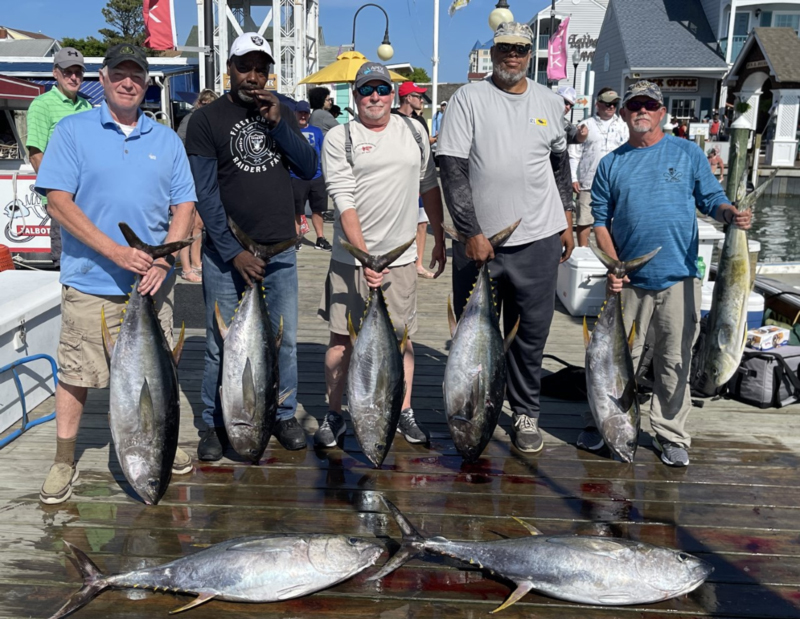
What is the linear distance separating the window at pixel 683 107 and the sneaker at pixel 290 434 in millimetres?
29499

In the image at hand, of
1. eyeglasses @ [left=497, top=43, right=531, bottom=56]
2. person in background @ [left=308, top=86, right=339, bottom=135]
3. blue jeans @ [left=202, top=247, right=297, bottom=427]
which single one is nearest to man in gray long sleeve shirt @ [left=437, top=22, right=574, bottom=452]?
eyeglasses @ [left=497, top=43, right=531, bottom=56]

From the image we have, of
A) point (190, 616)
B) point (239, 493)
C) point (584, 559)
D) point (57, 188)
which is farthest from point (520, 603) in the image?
point (57, 188)

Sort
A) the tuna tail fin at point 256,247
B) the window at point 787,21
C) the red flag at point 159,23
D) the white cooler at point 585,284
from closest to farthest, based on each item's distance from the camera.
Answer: the tuna tail fin at point 256,247 → the white cooler at point 585,284 → the red flag at point 159,23 → the window at point 787,21

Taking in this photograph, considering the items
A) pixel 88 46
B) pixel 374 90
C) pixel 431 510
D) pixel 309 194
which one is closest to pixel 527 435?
pixel 431 510

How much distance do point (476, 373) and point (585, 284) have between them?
3.48 metres

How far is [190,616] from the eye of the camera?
97.0 inches

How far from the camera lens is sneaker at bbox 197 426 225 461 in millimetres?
3592

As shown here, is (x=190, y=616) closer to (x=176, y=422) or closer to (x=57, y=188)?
(x=176, y=422)

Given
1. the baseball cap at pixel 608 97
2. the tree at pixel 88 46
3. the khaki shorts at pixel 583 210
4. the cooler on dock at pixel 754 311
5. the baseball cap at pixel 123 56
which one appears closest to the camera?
the baseball cap at pixel 123 56

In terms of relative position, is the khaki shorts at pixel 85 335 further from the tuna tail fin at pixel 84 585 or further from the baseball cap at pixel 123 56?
the baseball cap at pixel 123 56

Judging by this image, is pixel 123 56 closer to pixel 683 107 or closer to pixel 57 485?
pixel 57 485

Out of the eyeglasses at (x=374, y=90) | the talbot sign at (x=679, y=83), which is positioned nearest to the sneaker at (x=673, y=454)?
the eyeglasses at (x=374, y=90)

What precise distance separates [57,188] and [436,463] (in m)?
2.12

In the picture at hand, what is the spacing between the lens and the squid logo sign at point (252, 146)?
342 centimetres
